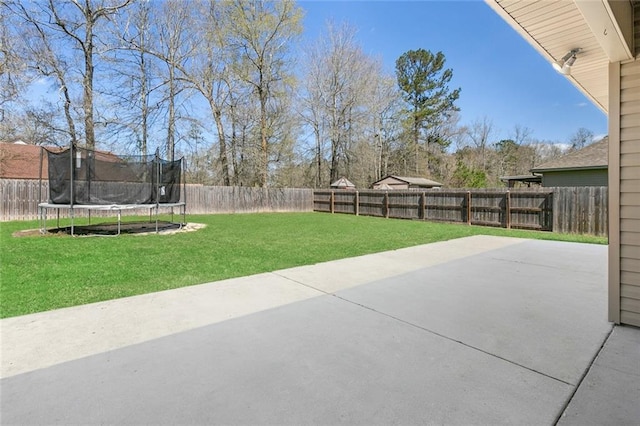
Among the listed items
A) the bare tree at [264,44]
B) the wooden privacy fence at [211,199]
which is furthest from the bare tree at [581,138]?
the bare tree at [264,44]

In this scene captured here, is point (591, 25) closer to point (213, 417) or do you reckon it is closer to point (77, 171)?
point (213, 417)

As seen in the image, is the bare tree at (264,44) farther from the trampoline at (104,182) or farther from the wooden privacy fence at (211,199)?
the trampoline at (104,182)

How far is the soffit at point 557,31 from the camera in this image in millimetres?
2080

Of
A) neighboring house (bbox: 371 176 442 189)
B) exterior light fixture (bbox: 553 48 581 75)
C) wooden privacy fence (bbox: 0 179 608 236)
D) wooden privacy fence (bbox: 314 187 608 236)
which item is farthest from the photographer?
neighboring house (bbox: 371 176 442 189)

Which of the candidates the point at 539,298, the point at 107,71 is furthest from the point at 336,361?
the point at 107,71

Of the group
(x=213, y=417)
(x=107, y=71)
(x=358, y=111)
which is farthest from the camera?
(x=358, y=111)

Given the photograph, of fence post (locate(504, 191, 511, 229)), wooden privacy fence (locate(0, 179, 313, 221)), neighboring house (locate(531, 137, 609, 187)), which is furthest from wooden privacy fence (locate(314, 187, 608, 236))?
neighboring house (locate(531, 137, 609, 187))

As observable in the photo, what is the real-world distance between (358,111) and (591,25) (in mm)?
20398

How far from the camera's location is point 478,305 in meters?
2.99

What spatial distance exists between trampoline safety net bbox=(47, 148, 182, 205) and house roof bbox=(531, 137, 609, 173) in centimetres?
1422

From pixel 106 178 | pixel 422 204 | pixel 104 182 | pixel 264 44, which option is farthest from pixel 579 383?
pixel 264 44

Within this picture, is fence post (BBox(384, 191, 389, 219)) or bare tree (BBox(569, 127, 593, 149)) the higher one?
bare tree (BBox(569, 127, 593, 149))

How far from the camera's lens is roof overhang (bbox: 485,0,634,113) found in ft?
6.53

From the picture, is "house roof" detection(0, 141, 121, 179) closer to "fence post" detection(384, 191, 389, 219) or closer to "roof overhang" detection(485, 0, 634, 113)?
"fence post" detection(384, 191, 389, 219)
